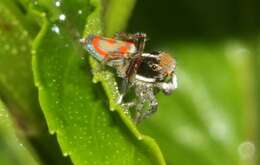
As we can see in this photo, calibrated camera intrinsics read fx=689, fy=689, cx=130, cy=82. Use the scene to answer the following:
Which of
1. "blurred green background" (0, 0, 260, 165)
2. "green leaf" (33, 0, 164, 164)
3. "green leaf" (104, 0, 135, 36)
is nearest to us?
"green leaf" (33, 0, 164, 164)

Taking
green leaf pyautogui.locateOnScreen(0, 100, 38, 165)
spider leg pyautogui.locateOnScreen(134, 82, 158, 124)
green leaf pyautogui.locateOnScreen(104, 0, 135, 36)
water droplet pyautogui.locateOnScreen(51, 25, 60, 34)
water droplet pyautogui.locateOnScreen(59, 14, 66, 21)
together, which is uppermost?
water droplet pyautogui.locateOnScreen(59, 14, 66, 21)

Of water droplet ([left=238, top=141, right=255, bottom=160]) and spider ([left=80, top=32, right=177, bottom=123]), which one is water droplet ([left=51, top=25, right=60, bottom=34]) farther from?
water droplet ([left=238, top=141, right=255, bottom=160])

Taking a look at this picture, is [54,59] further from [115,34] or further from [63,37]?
[115,34]

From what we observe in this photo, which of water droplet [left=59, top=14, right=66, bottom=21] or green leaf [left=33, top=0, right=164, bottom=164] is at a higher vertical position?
water droplet [left=59, top=14, right=66, bottom=21]

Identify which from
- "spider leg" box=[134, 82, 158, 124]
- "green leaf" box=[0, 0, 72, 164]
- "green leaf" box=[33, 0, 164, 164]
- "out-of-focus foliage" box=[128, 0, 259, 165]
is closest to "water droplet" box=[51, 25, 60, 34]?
"green leaf" box=[33, 0, 164, 164]

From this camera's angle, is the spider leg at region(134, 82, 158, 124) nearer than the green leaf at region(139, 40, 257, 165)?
Yes

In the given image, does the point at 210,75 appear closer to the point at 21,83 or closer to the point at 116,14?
the point at 116,14

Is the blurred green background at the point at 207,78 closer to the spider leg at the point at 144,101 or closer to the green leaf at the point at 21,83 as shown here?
the spider leg at the point at 144,101

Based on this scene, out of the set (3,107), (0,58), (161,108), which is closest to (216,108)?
(161,108)
